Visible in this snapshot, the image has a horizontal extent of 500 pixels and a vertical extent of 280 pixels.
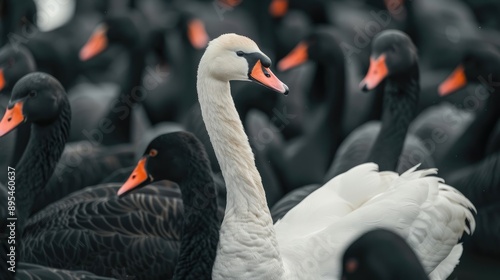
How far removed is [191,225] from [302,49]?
3.14 meters

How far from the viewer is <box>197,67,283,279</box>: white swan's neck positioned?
16.3ft

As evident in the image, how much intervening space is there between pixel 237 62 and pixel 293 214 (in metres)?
0.79

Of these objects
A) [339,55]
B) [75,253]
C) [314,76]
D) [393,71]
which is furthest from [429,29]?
[75,253]

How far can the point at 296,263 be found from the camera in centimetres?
510

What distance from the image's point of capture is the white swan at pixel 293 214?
5020 millimetres

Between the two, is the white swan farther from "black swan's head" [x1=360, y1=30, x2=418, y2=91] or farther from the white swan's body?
"black swan's head" [x1=360, y1=30, x2=418, y2=91]

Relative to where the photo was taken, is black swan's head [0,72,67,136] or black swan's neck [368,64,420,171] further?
black swan's neck [368,64,420,171]

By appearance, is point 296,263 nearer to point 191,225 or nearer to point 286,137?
point 191,225

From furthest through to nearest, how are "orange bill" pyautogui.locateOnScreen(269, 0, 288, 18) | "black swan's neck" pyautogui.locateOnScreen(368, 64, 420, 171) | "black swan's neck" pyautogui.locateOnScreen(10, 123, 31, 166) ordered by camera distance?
Result: "orange bill" pyautogui.locateOnScreen(269, 0, 288, 18), "black swan's neck" pyautogui.locateOnScreen(10, 123, 31, 166), "black swan's neck" pyautogui.locateOnScreen(368, 64, 420, 171)

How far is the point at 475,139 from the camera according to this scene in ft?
25.4

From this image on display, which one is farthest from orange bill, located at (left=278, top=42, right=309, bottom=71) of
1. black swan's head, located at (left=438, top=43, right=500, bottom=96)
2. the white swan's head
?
the white swan's head

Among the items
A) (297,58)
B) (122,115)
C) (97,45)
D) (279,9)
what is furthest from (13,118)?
(279,9)

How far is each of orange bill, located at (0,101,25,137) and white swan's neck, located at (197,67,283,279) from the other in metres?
1.09

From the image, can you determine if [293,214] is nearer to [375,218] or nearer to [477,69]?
[375,218]
